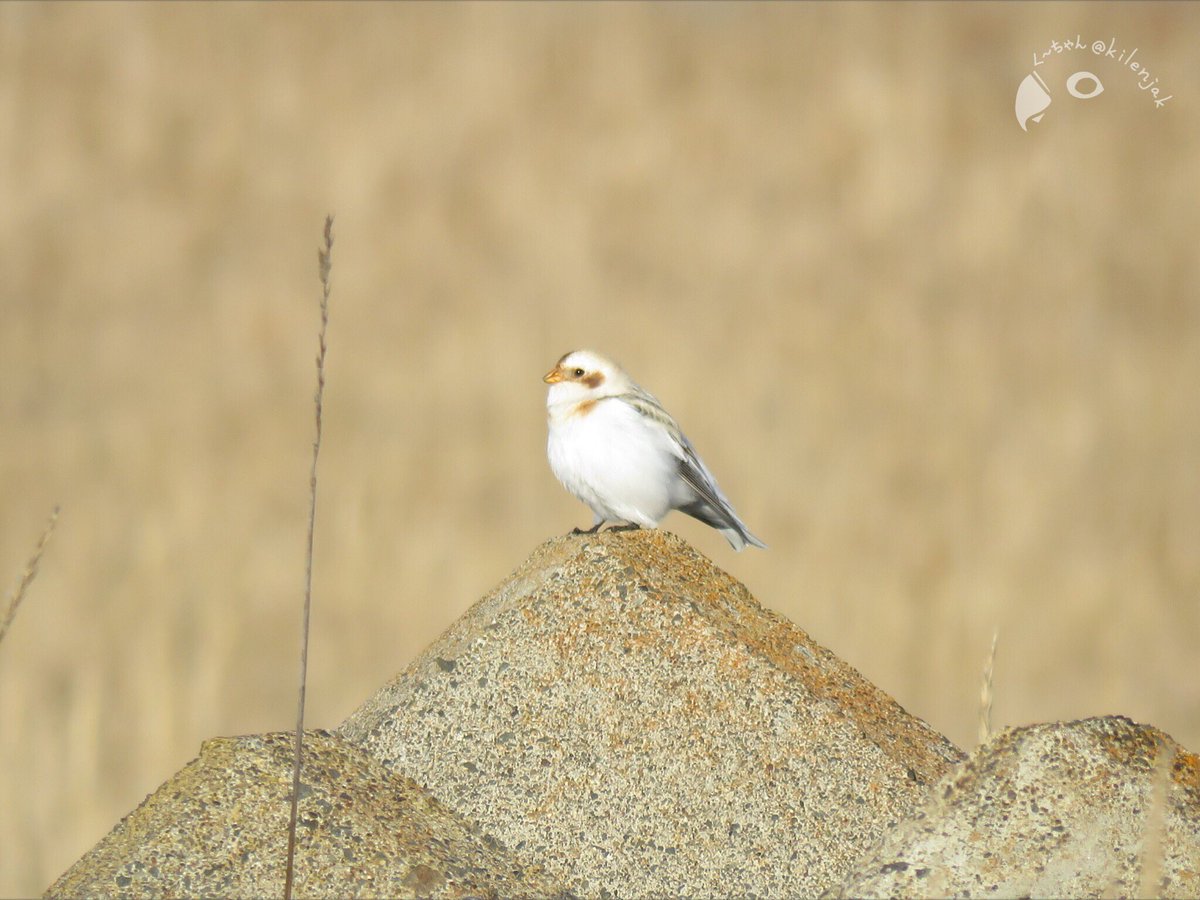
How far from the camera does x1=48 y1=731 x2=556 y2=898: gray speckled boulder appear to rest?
12.8 feet

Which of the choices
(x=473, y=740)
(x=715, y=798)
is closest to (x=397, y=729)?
(x=473, y=740)

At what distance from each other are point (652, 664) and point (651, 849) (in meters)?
0.53

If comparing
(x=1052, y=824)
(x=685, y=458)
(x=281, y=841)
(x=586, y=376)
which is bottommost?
(x=281, y=841)

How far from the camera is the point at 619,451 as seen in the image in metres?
6.18

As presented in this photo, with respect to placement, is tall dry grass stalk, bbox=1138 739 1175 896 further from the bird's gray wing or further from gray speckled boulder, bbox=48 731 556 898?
the bird's gray wing

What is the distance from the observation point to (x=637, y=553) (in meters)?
5.02

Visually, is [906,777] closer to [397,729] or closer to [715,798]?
[715,798]

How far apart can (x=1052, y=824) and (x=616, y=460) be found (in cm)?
282

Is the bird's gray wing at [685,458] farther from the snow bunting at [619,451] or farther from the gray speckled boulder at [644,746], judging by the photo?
the gray speckled boulder at [644,746]

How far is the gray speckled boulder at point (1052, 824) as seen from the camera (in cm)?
356

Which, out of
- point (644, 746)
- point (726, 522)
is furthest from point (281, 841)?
point (726, 522)

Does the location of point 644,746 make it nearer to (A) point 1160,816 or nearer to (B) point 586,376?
(A) point 1160,816

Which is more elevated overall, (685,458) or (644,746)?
(685,458)

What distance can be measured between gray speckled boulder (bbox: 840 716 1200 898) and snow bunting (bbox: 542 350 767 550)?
2500 millimetres
